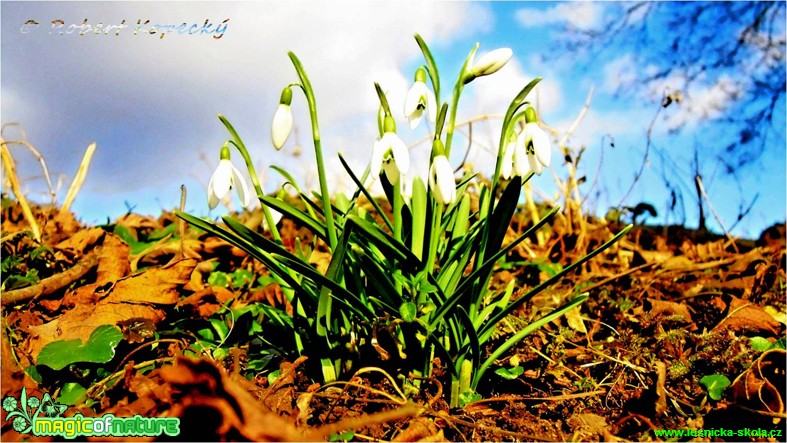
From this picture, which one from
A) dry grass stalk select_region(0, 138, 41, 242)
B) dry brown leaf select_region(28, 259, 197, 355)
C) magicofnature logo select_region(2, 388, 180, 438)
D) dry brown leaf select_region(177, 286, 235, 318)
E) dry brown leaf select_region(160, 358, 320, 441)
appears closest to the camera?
dry brown leaf select_region(160, 358, 320, 441)

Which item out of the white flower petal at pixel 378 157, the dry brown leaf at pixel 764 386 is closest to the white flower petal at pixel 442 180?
the white flower petal at pixel 378 157

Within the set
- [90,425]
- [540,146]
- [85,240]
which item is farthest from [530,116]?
[85,240]

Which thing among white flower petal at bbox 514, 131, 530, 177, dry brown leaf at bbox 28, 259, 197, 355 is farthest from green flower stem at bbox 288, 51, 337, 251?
dry brown leaf at bbox 28, 259, 197, 355

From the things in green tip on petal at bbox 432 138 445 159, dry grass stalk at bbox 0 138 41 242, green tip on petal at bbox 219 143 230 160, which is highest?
dry grass stalk at bbox 0 138 41 242

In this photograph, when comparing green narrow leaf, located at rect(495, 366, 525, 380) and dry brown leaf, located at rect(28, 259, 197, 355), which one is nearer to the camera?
green narrow leaf, located at rect(495, 366, 525, 380)

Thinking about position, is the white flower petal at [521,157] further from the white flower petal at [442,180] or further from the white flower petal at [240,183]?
the white flower petal at [240,183]

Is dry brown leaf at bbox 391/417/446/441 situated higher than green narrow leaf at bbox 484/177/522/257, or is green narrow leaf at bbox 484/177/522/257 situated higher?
green narrow leaf at bbox 484/177/522/257

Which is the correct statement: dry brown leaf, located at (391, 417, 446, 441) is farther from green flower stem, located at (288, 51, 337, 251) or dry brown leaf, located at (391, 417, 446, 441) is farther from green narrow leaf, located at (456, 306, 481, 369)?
green flower stem, located at (288, 51, 337, 251)
